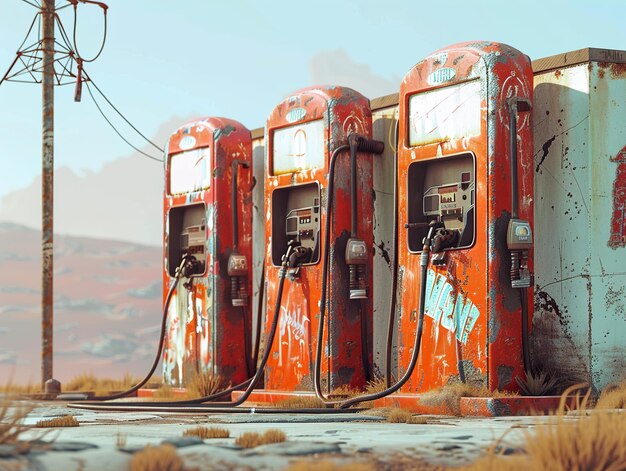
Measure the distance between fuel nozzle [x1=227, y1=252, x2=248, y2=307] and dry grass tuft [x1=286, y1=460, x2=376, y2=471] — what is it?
890 cm

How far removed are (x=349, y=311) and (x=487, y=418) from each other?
3009mm

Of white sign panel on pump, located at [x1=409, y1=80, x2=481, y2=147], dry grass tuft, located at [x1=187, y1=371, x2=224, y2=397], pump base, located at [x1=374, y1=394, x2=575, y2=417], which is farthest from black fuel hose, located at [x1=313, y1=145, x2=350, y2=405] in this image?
dry grass tuft, located at [x1=187, y1=371, x2=224, y2=397]

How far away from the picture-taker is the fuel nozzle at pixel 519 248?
404 inches

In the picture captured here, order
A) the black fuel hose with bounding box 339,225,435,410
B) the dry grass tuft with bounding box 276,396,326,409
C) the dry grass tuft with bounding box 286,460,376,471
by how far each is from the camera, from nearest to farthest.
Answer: the dry grass tuft with bounding box 286,460,376,471, the black fuel hose with bounding box 339,225,435,410, the dry grass tuft with bounding box 276,396,326,409

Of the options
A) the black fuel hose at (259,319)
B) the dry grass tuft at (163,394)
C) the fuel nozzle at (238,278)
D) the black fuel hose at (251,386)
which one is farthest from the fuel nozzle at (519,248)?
the dry grass tuft at (163,394)

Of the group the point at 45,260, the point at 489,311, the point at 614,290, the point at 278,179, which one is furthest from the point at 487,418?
the point at 45,260

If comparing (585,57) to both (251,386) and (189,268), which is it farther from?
(189,268)

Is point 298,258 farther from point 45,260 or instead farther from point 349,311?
point 45,260

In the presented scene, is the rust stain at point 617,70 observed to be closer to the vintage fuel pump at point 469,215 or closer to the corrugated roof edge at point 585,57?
the corrugated roof edge at point 585,57

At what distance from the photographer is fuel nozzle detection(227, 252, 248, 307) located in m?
14.4

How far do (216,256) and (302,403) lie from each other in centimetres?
372

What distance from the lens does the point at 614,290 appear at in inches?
414

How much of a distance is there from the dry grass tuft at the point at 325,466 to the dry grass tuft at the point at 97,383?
11.5m

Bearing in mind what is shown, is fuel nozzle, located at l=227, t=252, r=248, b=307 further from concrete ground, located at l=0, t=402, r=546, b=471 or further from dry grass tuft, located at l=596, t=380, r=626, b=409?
concrete ground, located at l=0, t=402, r=546, b=471
